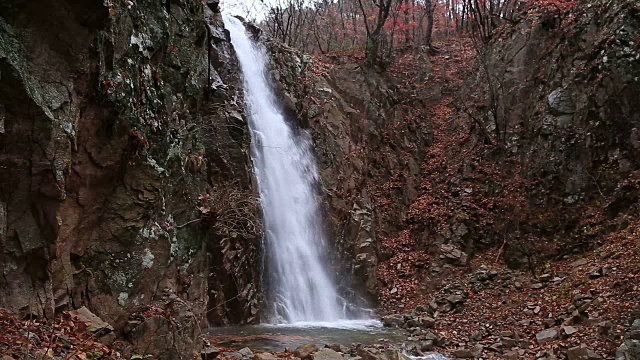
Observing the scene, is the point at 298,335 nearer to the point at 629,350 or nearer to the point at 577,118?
the point at 629,350

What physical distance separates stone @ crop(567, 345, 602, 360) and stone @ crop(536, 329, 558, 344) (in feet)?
3.56

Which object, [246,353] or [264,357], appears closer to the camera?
[264,357]

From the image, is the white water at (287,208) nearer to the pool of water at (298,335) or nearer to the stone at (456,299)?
the pool of water at (298,335)

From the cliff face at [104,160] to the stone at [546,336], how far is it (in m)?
6.67

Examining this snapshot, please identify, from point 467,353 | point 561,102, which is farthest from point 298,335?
point 561,102

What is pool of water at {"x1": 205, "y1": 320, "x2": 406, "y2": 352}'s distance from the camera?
31.6 feet

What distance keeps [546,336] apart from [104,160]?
28.6ft

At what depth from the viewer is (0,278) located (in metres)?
5.03

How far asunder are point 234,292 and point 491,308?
6.46 metres

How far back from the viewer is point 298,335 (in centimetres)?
1101

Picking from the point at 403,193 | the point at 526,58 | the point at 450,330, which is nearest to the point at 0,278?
the point at 450,330

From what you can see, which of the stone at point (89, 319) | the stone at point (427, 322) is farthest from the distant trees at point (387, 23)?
the stone at point (89, 319)

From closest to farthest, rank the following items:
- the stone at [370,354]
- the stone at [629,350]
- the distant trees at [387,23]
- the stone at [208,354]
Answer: the stone at [208,354] → the stone at [629,350] → the stone at [370,354] → the distant trees at [387,23]

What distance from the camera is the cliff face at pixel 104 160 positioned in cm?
533
